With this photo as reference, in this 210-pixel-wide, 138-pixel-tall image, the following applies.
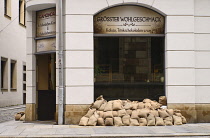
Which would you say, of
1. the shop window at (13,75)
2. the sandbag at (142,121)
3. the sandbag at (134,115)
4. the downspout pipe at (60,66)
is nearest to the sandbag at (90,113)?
the downspout pipe at (60,66)

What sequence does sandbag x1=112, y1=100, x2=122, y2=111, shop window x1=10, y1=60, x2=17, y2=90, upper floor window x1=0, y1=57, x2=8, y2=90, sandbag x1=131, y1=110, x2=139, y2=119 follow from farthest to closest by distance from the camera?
1. shop window x1=10, y1=60, x2=17, y2=90
2. upper floor window x1=0, y1=57, x2=8, y2=90
3. sandbag x1=112, y1=100, x2=122, y2=111
4. sandbag x1=131, y1=110, x2=139, y2=119

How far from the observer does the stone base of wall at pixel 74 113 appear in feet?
44.8

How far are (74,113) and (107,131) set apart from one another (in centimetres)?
245

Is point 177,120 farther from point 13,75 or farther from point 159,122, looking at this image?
point 13,75

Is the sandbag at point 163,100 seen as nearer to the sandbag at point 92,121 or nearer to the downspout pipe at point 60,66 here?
the sandbag at point 92,121

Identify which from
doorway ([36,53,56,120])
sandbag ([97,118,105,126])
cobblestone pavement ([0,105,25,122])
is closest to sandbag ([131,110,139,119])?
sandbag ([97,118,105,126])

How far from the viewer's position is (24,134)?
1116 centimetres

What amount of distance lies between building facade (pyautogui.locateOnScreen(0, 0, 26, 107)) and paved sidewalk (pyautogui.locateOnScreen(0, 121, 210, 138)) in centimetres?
1528

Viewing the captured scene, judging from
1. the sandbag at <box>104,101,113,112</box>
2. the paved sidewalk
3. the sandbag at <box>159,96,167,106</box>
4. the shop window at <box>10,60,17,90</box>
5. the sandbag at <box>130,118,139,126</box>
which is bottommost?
the paved sidewalk

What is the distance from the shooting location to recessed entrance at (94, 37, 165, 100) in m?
14.5

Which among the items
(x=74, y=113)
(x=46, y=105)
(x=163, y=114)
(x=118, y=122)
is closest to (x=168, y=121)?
(x=163, y=114)

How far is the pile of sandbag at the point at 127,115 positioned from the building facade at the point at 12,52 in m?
14.9

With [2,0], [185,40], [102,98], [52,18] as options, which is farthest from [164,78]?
[2,0]

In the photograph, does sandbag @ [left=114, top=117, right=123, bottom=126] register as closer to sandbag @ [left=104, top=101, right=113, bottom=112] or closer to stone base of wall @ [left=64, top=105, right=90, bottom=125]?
sandbag @ [left=104, top=101, right=113, bottom=112]
